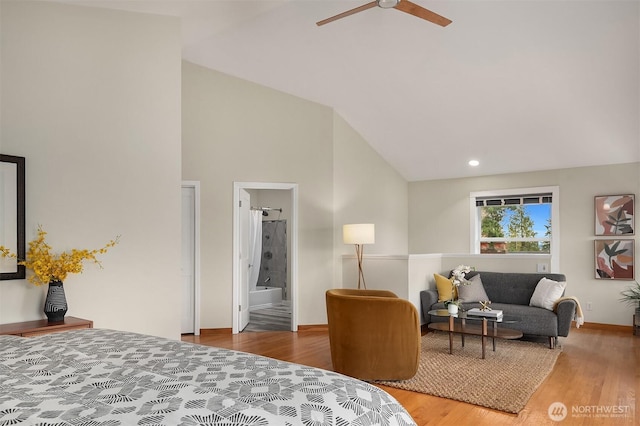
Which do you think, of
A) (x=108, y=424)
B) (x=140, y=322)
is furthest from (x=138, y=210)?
(x=108, y=424)

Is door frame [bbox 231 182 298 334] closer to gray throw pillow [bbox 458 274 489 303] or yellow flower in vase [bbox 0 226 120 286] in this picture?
gray throw pillow [bbox 458 274 489 303]

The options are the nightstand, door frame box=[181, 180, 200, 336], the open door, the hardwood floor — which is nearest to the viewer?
the nightstand

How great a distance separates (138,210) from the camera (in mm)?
3848

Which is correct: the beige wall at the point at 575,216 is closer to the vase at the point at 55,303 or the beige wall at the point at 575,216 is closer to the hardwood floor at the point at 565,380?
the hardwood floor at the point at 565,380

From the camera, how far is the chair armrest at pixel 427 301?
5.93 meters

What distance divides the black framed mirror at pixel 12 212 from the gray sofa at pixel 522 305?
14.5 feet

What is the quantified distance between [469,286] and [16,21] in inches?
215

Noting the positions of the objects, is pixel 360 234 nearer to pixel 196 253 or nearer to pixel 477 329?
pixel 477 329

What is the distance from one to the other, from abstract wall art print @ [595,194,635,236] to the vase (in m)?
6.31

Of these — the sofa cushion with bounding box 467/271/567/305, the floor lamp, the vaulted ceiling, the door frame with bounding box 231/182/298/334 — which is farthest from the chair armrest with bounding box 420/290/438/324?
the vaulted ceiling

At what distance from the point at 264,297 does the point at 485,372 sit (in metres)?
4.99

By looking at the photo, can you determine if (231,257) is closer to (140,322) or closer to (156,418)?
(140,322)

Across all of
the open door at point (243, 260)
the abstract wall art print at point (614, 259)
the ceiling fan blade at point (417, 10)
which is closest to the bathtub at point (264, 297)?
the open door at point (243, 260)

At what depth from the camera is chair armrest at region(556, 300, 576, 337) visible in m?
5.09
